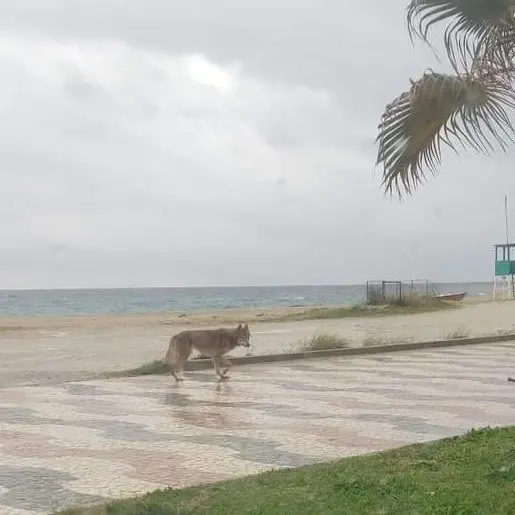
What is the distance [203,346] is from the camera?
41.7ft

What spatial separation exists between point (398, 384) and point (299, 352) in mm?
4265

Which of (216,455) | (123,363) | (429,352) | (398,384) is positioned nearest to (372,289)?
(429,352)

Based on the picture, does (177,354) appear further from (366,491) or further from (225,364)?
(366,491)

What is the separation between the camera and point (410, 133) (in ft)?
21.7

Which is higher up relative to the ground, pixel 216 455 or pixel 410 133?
pixel 410 133

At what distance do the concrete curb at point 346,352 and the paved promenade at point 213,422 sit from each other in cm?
61

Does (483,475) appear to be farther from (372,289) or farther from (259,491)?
(372,289)

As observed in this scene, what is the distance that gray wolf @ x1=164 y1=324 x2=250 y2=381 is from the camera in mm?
12539

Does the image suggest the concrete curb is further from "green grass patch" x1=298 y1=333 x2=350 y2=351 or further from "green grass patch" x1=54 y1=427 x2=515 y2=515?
"green grass patch" x1=54 y1=427 x2=515 y2=515

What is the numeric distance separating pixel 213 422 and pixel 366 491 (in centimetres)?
352

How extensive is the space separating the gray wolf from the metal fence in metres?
26.6

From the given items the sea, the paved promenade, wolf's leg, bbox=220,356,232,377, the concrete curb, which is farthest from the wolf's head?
the sea

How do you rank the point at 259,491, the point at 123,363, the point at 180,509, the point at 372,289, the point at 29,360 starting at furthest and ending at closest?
the point at 372,289
the point at 29,360
the point at 123,363
the point at 259,491
the point at 180,509

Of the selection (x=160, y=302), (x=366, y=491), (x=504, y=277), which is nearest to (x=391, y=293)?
(x=504, y=277)
